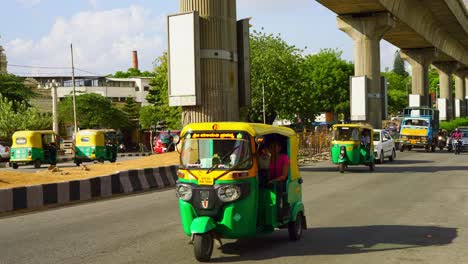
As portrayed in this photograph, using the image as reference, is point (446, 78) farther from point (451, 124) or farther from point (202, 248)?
point (202, 248)

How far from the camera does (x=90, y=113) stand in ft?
230

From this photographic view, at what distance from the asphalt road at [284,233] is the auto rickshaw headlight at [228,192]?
0.89 metres

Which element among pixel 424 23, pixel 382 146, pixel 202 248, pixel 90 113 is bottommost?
pixel 202 248

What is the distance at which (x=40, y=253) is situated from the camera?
9.48 metres

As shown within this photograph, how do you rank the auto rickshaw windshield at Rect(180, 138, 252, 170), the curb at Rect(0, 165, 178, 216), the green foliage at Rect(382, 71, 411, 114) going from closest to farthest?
the auto rickshaw windshield at Rect(180, 138, 252, 170) < the curb at Rect(0, 165, 178, 216) < the green foliage at Rect(382, 71, 411, 114)

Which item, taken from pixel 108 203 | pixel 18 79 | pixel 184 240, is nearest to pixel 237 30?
pixel 108 203

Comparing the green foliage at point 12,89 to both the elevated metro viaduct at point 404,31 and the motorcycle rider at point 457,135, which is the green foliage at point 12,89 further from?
the motorcycle rider at point 457,135

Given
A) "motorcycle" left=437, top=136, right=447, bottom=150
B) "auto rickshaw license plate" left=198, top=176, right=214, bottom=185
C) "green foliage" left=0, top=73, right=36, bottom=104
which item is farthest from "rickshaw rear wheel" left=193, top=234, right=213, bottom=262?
"green foliage" left=0, top=73, right=36, bottom=104

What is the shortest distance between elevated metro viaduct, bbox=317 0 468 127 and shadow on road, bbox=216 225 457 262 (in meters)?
29.4

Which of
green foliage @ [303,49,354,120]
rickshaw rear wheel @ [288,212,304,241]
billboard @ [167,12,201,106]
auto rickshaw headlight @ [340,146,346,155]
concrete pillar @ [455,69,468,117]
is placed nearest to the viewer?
rickshaw rear wheel @ [288,212,304,241]

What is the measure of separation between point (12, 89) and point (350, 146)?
168 feet

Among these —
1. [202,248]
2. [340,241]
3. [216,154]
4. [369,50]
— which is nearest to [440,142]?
[369,50]

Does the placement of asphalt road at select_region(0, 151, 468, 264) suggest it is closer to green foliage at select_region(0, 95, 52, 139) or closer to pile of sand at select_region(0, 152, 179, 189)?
pile of sand at select_region(0, 152, 179, 189)

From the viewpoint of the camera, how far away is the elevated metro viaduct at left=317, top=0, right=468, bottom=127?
42344 mm
